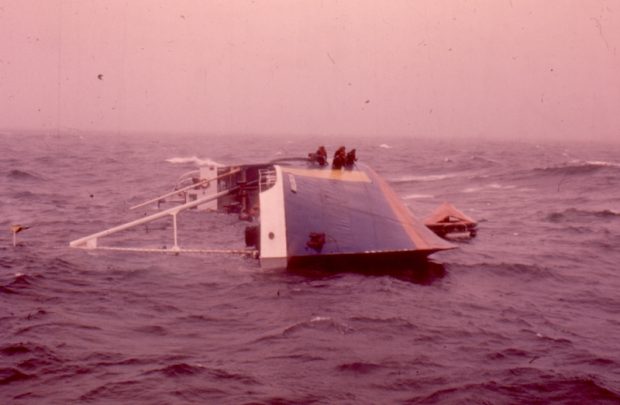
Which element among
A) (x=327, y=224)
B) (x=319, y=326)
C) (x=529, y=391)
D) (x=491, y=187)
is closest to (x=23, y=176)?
(x=491, y=187)

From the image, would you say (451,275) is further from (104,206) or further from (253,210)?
(104,206)

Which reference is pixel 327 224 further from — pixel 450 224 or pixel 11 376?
pixel 11 376

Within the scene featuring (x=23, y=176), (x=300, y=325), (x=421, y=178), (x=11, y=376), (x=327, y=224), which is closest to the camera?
(x=11, y=376)

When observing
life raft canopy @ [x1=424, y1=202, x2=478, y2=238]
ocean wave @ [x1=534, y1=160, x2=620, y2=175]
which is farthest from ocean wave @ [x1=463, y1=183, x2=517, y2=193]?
life raft canopy @ [x1=424, y1=202, x2=478, y2=238]

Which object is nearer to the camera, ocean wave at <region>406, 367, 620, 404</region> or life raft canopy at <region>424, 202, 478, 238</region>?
ocean wave at <region>406, 367, 620, 404</region>

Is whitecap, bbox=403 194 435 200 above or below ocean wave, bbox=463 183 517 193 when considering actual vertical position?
below

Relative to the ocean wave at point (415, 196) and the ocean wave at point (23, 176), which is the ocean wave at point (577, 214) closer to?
the ocean wave at point (415, 196)

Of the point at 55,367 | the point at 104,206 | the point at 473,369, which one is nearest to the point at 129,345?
the point at 55,367

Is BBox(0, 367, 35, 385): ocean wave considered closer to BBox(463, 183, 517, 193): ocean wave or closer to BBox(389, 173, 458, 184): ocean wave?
BBox(463, 183, 517, 193): ocean wave

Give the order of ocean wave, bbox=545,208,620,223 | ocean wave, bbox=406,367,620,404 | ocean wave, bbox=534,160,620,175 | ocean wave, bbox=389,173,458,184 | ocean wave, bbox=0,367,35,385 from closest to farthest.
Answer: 1. ocean wave, bbox=0,367,35,385
2. ocean wave, bbox=406,367,620,404
3. ocean wave, bbox=545,208,620,223
4. ocean wave, bbox=389,173,458,184
5. ocean wave, bbox=534,160,620,175

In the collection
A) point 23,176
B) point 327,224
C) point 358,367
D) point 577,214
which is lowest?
point 358,367

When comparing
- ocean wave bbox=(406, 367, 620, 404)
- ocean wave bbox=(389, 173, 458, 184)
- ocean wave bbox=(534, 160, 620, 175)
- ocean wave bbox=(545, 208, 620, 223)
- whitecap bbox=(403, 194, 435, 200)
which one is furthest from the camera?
ocean wave bbox=(534, 160, 620, 175)

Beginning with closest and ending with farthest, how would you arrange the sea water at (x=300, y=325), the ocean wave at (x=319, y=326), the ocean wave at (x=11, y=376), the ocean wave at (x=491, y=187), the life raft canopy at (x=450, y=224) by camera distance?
the ocean wave at (x=11, y=376), the sea water at (x=300, y=325), the ocean wave at (x=319, y=326), the life raft canopy at (x=450, y=224), the ocean wave at (x=491, y=187)

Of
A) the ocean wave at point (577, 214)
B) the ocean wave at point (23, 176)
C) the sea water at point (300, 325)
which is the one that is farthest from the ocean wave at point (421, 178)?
the ocean wave at point (23, 176)
